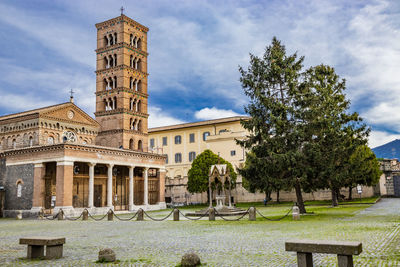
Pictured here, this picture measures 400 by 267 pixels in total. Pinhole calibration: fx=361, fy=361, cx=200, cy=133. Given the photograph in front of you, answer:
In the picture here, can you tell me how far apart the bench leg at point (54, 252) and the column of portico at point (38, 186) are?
87.6 feet

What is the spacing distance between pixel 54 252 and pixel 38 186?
2733cm

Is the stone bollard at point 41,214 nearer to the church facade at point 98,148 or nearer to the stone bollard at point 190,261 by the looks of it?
the church facade at point 98,148

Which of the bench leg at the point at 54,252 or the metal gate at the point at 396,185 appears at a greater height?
the metal gate at the point at 396,185

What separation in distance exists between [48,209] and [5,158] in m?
7.54

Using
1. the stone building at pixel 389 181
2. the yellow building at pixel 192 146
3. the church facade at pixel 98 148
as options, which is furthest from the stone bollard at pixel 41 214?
the stone building at pixel 389 181

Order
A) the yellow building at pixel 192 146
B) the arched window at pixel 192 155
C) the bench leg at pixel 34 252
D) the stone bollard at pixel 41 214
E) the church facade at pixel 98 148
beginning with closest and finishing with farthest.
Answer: the bench leg at pixel 34 252
the stone bollard at pixel 41 214
the church facade at pixel 98 148
the yellow building at pixel 192 146
the arched window at pixel 192 155

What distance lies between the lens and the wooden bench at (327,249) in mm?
6521

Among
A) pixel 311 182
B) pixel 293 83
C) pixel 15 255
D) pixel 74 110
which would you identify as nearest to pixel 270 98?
pixel 293 83

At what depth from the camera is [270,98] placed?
24125 millimetres

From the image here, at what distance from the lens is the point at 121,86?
4575cm

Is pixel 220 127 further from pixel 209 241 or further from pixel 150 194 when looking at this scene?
pixel 209 241

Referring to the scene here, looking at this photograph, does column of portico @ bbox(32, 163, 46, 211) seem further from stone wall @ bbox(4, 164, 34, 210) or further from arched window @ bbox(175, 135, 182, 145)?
arched window @ bbox(175, 135, 182, 145)

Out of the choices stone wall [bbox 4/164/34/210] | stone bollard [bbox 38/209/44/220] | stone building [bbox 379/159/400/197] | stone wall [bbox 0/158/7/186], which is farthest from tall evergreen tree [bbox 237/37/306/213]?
stone building [bbox 379/159/400/197]

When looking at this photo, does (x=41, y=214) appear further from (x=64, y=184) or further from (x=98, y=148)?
(x=98, y=148)
